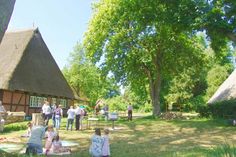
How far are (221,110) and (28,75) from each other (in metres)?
18.3

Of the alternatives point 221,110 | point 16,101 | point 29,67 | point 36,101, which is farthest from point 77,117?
point 29,67

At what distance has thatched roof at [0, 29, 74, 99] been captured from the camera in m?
30.2

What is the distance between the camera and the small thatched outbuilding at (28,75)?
1180 inches

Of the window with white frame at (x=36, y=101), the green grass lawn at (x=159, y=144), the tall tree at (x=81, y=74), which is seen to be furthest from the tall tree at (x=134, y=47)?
the tall tree at (x=81, y=74)

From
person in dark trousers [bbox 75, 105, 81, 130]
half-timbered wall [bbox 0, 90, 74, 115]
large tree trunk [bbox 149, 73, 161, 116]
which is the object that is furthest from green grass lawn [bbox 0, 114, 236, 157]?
half-timbered wall [bbox 0, 90, 74, 115]

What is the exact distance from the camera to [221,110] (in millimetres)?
26984

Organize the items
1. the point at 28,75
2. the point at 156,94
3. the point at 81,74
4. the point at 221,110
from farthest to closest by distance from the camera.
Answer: the point at 81,74, the point at 156,94, the point at 28,75, the point at 221,110

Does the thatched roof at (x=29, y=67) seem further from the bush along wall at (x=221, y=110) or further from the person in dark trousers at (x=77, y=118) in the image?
the bush along wall at (x=221, y=110)

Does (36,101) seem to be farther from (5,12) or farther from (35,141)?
(5,12)

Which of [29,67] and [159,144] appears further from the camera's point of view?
[29,67]

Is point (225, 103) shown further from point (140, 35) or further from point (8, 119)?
point (8, 119)

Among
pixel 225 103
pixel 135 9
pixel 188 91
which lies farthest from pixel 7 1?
pixel 188 91

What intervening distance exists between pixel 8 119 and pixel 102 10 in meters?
14.4

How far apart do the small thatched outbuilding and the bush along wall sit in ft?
52.1
